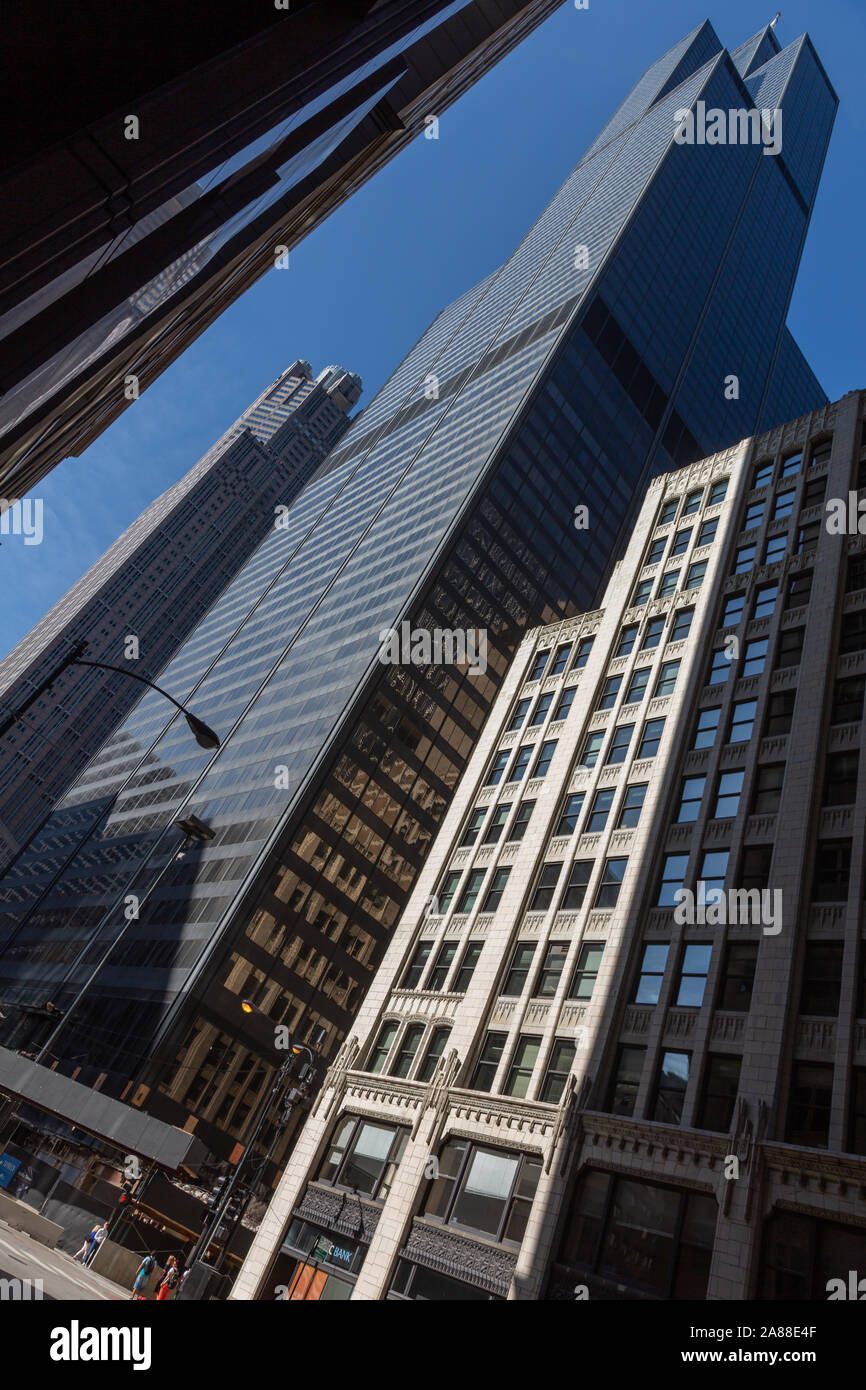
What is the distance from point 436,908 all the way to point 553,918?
7.74m

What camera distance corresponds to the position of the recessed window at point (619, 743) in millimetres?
35031

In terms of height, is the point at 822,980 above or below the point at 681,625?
below

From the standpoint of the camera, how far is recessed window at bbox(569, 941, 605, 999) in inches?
1124

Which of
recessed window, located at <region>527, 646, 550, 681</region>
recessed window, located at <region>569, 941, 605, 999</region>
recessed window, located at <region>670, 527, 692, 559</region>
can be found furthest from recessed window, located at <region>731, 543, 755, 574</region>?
recessed window, located at <region>569, 941, 605, 999</region>

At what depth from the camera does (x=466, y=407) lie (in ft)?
325

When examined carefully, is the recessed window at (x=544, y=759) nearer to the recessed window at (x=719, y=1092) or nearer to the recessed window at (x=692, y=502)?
the recessed window at (x=692, y=502)

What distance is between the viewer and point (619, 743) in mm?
35656

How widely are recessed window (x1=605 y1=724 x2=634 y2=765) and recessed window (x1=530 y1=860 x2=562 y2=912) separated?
520 cm

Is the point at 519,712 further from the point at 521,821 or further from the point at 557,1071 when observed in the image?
the point at 557,1071

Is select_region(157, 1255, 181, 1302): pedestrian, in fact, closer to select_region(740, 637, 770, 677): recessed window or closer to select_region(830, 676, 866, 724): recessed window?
select_region(830, 676, 866, 724): recessed window

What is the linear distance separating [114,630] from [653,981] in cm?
16290

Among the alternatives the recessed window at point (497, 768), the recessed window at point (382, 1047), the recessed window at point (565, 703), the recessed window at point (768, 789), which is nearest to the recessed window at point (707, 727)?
the recessed window at point (768, 789)

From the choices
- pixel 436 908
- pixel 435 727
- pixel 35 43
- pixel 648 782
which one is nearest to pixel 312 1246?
pixel 436 908

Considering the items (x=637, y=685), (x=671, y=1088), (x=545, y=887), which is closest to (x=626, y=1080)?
(x=671, y=1088)
